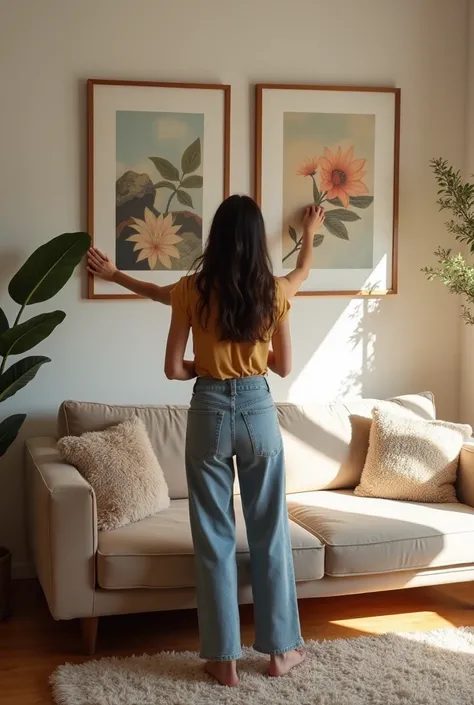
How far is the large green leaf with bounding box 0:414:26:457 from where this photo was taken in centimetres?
359

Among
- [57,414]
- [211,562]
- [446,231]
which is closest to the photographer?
[211,562]

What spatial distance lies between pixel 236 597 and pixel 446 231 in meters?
2.23

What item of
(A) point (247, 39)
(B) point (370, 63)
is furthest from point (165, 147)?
(B) point (370, 63)

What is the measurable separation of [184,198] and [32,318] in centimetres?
93

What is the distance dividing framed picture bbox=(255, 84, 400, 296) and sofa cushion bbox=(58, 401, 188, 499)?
0.91 meters

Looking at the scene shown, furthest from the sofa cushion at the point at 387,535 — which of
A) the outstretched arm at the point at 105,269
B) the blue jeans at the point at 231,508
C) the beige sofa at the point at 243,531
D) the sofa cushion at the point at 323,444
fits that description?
the outstretched arm at the point at 105,269

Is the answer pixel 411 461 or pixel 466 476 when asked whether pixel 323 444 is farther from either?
pixel 466 476

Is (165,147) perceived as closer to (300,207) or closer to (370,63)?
(300,207)

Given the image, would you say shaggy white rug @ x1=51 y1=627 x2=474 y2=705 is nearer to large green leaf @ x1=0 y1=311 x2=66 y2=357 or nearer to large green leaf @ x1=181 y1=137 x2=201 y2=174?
large green leaf @ x1=0 y1=311 x2=66 y2=357

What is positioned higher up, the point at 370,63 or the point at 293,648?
the point at 370,63

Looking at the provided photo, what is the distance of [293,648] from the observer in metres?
3.04

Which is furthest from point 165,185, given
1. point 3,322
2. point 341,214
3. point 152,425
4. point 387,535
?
point 387,535

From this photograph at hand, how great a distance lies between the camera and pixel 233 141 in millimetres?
4102

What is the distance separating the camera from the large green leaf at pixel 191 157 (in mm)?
4035
